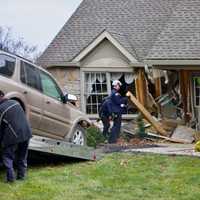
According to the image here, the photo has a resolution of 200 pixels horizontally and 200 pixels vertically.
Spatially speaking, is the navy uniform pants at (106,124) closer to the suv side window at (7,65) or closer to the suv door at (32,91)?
the suv door at (32,91)

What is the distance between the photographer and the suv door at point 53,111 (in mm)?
12141

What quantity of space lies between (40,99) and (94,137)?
4605 mm

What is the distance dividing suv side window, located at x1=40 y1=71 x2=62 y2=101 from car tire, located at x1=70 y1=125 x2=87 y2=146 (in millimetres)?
859

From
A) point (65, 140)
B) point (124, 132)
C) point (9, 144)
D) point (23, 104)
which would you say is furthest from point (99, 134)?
point (9, 144)

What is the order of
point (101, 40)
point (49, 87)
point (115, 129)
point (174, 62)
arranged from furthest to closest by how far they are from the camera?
point (101, 40)
point (174, 62)
point (115, 129)
point (49, 87)

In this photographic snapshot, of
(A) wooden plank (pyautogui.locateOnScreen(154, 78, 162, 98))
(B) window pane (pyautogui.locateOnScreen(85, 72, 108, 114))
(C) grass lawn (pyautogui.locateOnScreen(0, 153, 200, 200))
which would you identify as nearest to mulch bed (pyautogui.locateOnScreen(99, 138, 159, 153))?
(C) grass lawn (pyautogui.locateOnScreen(0, 153, 200, 200))

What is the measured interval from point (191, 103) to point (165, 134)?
137 cm

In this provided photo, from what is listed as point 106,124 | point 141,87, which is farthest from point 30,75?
point 141,87

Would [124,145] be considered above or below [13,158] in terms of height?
below

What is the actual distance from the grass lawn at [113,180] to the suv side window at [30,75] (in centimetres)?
150

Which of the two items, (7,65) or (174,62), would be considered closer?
(7,65)

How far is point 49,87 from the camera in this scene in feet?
41.5

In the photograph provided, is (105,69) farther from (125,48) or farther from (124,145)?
(124,145)

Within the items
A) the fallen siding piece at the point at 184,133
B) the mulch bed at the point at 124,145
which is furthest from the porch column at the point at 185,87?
the mulch bed at the point at 124,145
